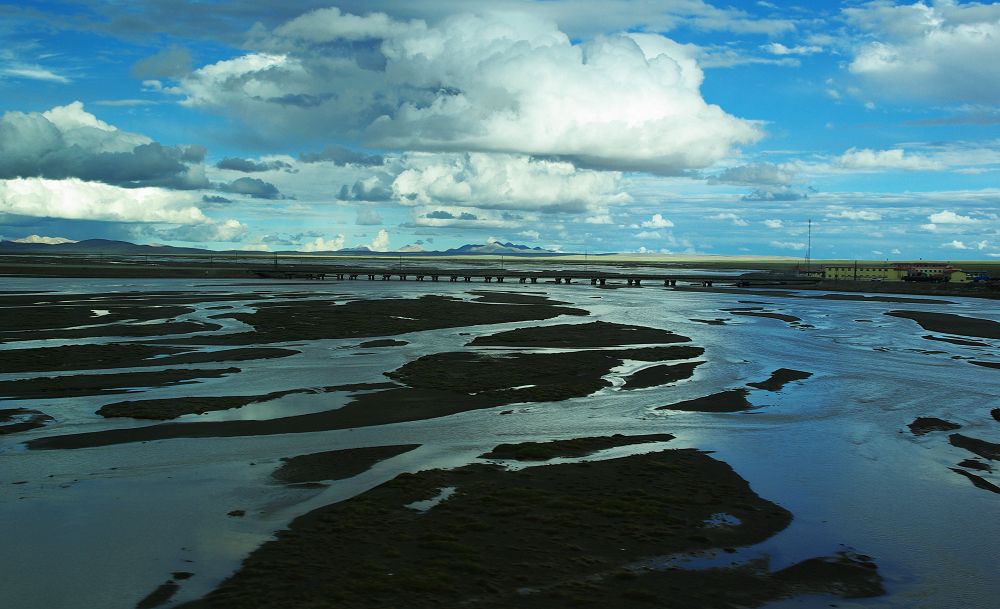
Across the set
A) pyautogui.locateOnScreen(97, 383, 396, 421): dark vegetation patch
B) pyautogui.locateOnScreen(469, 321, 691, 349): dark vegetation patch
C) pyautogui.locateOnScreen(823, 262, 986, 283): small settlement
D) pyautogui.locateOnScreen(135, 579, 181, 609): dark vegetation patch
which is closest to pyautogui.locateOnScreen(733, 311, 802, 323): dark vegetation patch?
pyautogui.locateOnScreen(469, 321, 691, 349): dark vegetation patch

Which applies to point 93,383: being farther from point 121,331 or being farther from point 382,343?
point 121,331

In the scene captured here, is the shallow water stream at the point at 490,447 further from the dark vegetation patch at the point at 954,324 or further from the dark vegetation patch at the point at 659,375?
the dark vegetation patch at the point at 954,324

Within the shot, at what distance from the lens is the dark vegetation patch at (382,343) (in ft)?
118

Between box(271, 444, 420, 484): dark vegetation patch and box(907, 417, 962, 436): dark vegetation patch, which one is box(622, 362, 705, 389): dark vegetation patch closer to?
box(907, 417, 962, 436): dark vegetation patch

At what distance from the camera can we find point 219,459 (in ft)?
53.3

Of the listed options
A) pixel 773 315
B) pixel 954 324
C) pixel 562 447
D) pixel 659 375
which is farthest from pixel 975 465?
pixel 773 315

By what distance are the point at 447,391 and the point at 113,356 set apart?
14.9 metres

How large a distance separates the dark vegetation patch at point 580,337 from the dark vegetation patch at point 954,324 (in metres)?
18.5

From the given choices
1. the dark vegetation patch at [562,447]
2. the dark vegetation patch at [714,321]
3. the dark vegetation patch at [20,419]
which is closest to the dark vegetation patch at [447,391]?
the dark vegetation patch at [20,419]

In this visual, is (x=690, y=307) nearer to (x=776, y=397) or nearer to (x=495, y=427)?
(x=776, y=397)

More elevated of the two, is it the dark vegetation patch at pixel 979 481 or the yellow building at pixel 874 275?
the yellow building at pixel 874 275

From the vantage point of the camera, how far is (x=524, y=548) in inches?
443

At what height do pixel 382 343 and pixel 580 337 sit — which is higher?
pixel 580 337

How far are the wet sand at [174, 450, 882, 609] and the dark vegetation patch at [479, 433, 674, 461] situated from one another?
139 centimetres
